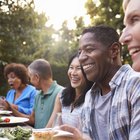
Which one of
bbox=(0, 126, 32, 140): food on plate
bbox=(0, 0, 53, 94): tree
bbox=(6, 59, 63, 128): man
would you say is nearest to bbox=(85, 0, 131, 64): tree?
bbox=(0, 0, 53, 94): tree

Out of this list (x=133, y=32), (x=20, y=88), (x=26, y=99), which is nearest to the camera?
(x=133, y=32)

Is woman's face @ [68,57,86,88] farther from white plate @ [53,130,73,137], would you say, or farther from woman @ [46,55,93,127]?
white plate @ [53,130,73,137]

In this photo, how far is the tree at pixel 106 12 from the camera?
19.7m

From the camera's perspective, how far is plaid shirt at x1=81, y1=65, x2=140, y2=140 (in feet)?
5.45

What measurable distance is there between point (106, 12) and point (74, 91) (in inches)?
699

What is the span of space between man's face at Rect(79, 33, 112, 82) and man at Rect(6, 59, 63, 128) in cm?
199

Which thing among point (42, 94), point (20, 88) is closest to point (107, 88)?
point (42, 94)

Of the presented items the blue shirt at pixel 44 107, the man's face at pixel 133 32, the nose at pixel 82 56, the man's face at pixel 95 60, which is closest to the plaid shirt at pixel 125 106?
the man's face at pixel 95 60

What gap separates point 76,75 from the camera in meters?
3.37

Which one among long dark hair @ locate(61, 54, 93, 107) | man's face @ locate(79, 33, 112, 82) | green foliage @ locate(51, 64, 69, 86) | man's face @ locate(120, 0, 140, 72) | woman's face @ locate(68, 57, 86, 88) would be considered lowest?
green foliage @ locate(51, 64, 69, 86)

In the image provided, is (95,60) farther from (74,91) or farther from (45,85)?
(45,85)

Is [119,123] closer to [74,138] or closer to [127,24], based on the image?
[74,138]

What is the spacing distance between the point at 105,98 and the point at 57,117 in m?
0.38

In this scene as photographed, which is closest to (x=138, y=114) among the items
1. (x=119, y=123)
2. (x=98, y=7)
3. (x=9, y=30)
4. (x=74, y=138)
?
(x=119, y=123)
